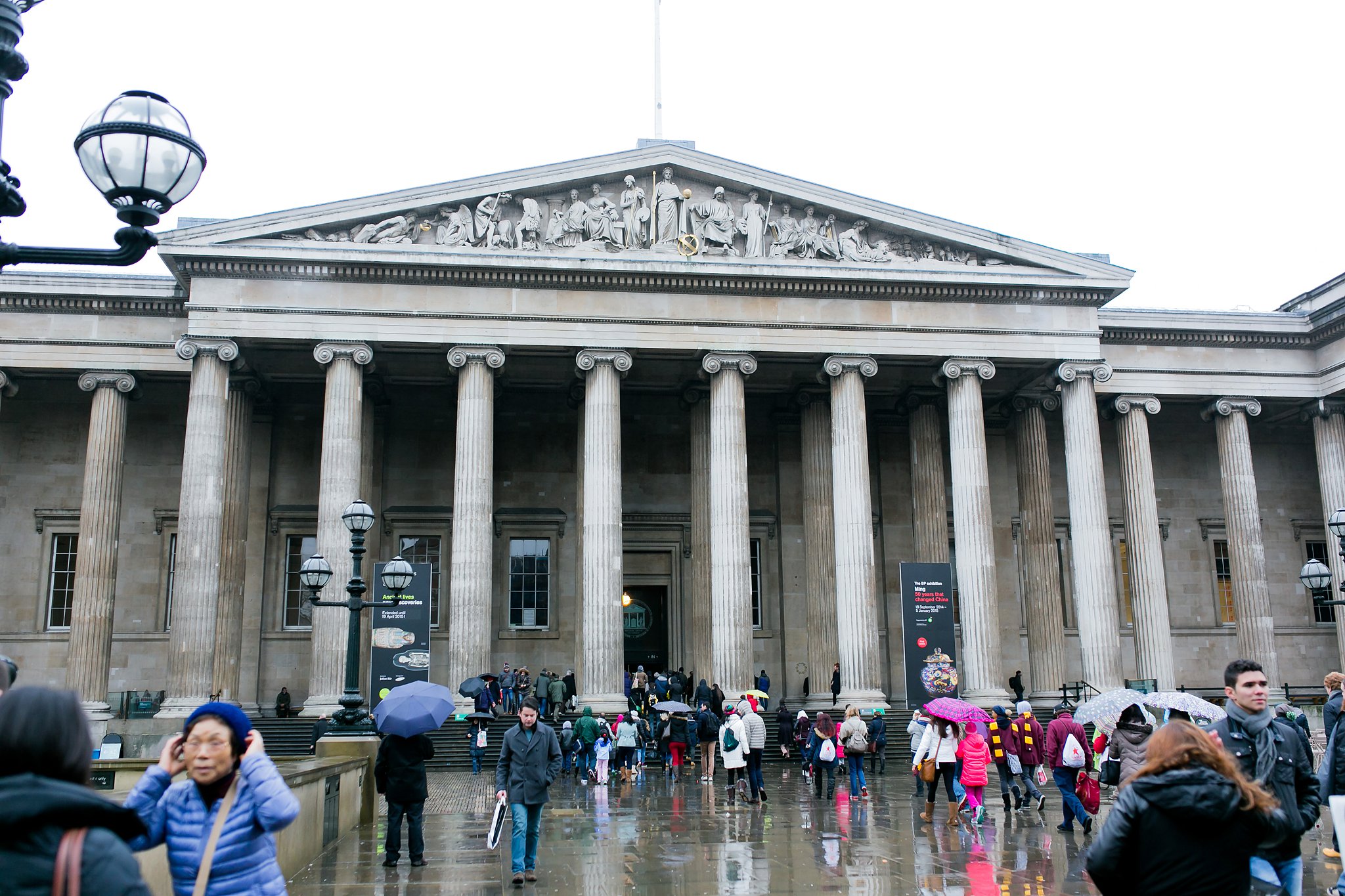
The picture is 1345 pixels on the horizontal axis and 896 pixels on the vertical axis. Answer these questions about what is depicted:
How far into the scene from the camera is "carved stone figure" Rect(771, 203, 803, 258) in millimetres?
31562

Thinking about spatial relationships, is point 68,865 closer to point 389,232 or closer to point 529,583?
point 389,232

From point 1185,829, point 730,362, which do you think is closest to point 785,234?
point 730,362

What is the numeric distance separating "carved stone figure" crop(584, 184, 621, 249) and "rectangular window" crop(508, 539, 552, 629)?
10411 millimetres

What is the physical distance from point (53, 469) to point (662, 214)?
64.7 ft

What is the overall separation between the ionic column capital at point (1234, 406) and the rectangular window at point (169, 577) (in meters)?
31.3

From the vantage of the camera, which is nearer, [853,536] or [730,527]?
[730,527]

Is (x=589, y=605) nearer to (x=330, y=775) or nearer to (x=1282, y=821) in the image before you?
(x=330, y=775)

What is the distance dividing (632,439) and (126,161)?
30.5 m

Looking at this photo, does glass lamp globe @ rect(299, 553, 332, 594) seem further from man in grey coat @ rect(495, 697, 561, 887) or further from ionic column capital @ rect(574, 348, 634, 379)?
ionic column capital @ rect(574, 348, 634, 379)

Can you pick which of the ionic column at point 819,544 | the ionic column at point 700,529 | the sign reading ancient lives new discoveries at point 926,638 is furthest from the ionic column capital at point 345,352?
the sign reading ancient lives new discoveries at point 926,638

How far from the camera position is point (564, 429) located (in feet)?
123

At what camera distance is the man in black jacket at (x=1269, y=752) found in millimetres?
7199

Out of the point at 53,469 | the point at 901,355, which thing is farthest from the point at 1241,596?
the point at 53,469

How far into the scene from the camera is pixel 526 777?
38.9 feet
